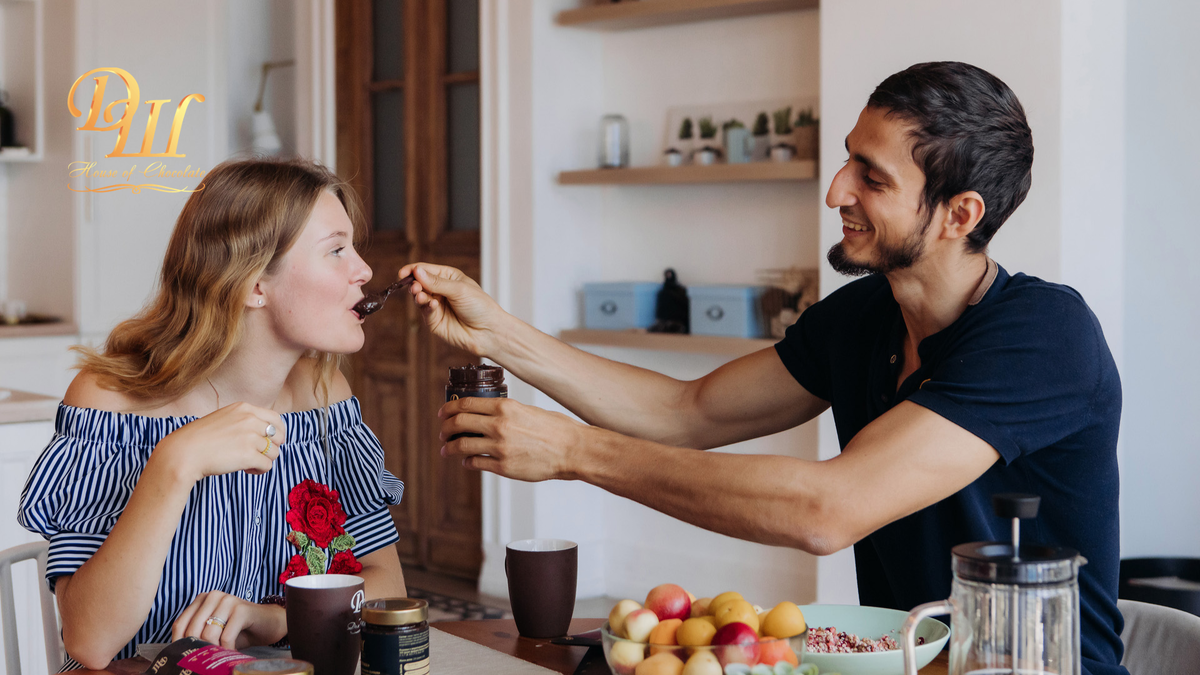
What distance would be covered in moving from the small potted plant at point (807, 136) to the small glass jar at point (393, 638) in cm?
→ 259

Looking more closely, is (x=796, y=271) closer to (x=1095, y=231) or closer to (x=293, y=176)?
(x=1095, y=231)

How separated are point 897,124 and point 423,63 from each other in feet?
10.6

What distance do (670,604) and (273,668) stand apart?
386 millimetres

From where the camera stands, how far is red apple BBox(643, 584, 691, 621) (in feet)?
3.63

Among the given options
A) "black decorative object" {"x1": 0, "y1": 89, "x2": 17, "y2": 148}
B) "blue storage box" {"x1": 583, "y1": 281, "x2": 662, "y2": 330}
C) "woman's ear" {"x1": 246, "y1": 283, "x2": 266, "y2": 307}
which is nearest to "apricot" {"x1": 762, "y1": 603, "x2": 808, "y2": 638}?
Result: "woman's ear" {"x1": 246, "y1": 283, "x2": 266, "y2": 307}

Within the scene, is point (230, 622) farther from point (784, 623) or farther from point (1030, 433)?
point (1030, 433)

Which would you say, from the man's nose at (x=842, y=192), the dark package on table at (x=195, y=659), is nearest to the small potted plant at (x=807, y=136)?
the man's nose at (x=842, y=192)

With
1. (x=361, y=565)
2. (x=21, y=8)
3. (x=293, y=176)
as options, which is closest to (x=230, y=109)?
(x=21, y=8)

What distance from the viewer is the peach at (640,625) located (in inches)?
41.2

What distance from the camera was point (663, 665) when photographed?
972mm

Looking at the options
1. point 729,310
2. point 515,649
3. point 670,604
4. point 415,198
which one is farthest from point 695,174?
point 670,604

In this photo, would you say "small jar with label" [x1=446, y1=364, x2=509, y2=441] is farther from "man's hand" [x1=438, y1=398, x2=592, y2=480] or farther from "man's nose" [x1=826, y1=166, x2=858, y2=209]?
"man's nose" [x1=826, y1=166, x2=858, y2=209]

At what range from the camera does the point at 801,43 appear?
3.56 metres

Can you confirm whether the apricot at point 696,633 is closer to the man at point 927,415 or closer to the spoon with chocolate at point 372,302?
the man at point 927,415
